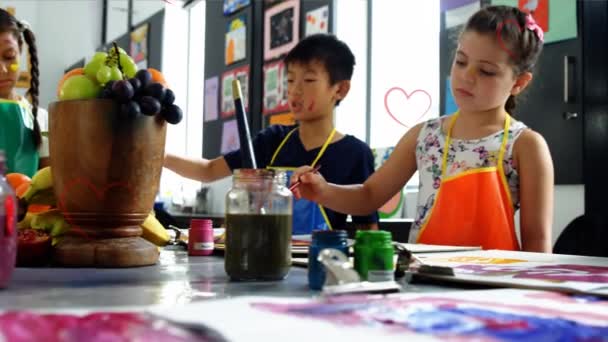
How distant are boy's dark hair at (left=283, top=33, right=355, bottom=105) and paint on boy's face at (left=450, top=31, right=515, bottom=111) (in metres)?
0.55

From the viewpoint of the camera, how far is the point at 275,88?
4043 mm

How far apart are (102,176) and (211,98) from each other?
416cm

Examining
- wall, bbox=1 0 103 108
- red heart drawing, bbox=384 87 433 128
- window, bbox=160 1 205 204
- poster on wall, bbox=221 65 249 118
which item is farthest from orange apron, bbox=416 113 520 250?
wall, bbox=1 0 103 108

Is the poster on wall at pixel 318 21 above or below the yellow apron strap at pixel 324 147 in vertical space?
above

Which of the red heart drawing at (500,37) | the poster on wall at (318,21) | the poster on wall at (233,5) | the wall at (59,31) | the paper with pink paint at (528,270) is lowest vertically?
the paper with pink paint at (528,270)

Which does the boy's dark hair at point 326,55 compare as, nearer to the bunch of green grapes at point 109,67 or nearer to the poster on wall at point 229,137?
the bunch of green grapes at point 109,67

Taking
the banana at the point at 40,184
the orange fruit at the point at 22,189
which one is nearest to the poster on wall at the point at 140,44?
the orange fruit at the point at 22,189

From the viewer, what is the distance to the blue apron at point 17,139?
167 cm

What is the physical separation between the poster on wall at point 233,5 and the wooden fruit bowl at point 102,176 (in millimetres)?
3721

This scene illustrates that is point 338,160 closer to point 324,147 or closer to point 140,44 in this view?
point 324,147

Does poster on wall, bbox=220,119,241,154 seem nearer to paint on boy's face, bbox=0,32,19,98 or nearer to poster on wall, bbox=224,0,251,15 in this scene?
poster on wall, bbox=224,0,251,15

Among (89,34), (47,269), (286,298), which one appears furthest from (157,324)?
(89,34)

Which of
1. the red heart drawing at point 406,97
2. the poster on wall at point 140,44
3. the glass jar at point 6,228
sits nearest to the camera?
the glass jar at point 6,228

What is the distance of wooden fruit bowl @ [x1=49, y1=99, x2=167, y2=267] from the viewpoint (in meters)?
0.74
